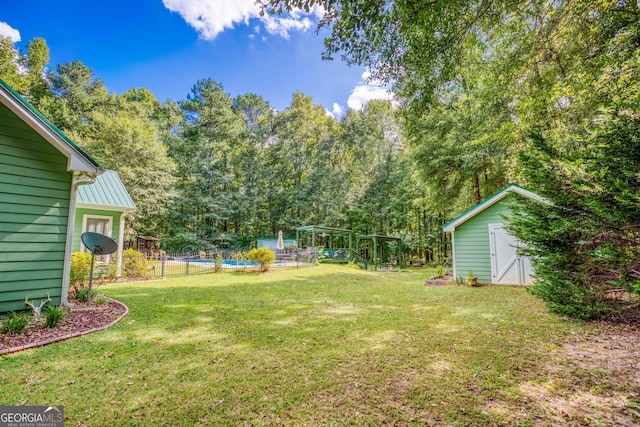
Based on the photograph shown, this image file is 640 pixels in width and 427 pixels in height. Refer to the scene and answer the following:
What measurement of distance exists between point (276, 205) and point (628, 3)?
28.0 meters

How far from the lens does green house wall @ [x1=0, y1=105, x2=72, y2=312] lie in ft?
14.6

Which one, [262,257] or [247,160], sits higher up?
[247,160]

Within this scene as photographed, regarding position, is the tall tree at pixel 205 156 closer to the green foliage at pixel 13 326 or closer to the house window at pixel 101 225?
the house window at pixel 101 225

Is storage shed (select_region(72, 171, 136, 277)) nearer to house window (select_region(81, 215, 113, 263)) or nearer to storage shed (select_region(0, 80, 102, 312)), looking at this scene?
house window (select_region(81, 215, 113, 263))

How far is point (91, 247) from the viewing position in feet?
17.3

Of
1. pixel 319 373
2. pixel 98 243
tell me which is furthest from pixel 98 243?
pixel 319 373

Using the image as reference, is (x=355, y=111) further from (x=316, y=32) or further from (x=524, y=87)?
(x=316, y=32)

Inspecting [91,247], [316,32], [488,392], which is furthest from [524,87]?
[91,247]

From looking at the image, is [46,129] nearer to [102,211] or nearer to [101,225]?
[102,211]

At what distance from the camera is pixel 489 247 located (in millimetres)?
9883

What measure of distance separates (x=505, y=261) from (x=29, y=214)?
12844 mm

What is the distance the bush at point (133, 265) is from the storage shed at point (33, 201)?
606cm

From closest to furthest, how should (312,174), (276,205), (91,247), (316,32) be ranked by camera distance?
(316,32), (91,247), (312,174), (276,205)

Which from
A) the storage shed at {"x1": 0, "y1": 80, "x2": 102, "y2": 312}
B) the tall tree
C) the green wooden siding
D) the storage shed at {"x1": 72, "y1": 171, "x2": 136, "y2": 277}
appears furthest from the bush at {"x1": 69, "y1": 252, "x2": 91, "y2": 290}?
the tall tree
